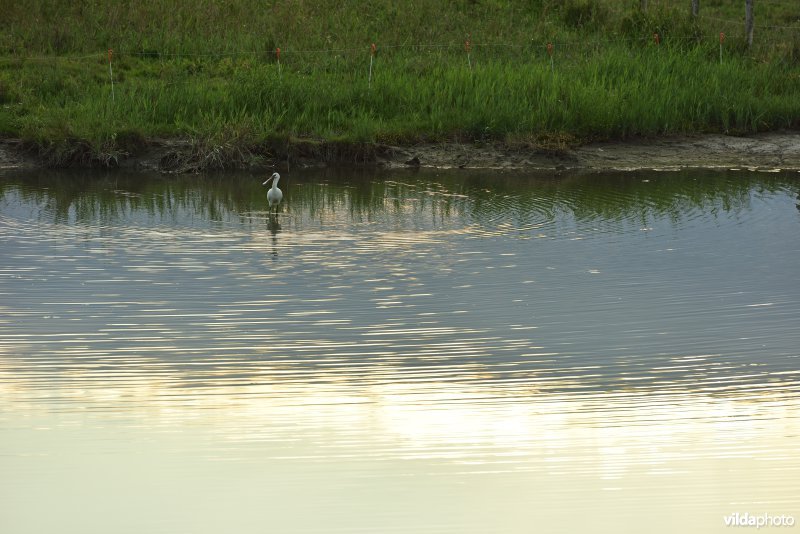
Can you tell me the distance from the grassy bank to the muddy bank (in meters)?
0.10

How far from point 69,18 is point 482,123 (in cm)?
976

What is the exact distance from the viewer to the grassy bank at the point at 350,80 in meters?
18.3

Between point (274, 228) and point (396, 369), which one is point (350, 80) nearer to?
point (274, 228)

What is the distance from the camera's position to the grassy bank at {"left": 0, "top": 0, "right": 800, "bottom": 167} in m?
18.3

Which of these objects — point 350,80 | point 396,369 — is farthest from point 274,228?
point 350,80

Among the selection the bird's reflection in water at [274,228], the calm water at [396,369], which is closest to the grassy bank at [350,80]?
the bird's reflection in water at [274,228]

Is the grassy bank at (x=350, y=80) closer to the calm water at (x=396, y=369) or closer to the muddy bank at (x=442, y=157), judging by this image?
the muddy bank at (x=442, y=157)

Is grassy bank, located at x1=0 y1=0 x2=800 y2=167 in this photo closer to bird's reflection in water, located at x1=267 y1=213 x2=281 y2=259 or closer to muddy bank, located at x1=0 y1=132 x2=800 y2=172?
muddy bank, located at x1=0 y1=132 x2=800 y2=172

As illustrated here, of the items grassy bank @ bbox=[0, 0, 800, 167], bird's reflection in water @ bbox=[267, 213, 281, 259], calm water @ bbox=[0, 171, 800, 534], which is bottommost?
bird's reflection in water @ bbox=[267, 213, 281, 259]

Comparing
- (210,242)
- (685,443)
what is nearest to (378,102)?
(210,242)

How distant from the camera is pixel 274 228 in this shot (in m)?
13.6

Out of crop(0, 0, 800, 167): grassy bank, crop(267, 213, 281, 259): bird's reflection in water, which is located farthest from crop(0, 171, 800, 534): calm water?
crop(0, 0, 800, 167): grassy bank

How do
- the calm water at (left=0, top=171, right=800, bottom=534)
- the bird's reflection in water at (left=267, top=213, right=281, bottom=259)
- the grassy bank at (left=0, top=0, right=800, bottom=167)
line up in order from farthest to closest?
the grassy bank at (left=0, top=0, right=800, bottom=167), the bird's reflection in water at (left=267, top=213, right=281, bottom=259), the calm water at (left=0, top=171, right=800, bottom=534)

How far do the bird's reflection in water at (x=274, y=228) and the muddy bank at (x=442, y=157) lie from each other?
12.2 feet
